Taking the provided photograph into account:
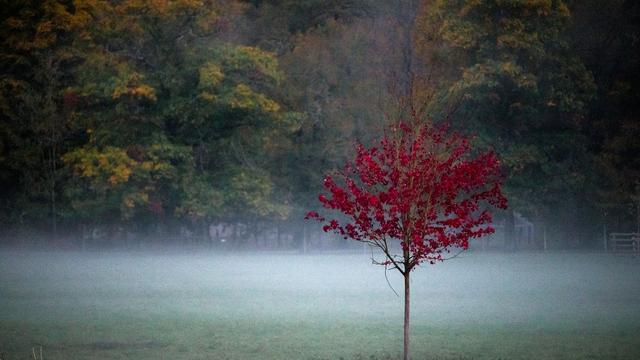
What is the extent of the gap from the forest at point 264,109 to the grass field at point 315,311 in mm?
11156

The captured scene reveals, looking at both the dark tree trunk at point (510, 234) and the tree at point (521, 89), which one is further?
the dark tree trunk at point (510, 234)

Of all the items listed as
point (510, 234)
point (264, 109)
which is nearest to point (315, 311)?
point (264, 109)

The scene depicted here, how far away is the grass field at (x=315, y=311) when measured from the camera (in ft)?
67.7

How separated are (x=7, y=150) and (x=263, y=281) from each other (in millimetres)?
29583

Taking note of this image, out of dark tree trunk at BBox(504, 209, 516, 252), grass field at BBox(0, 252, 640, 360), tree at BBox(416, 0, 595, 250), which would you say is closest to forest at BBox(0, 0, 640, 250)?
tree at BBox(416, 0, 595, 250)

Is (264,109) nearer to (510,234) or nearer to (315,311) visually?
(510,234)

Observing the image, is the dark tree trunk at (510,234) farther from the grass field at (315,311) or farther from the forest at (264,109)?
the grass field at (315,311)

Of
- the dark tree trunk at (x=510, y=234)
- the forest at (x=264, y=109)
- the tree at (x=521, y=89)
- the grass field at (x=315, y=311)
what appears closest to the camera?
the grass field at (x=315, y=311)

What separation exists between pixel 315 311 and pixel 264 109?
33354 mm

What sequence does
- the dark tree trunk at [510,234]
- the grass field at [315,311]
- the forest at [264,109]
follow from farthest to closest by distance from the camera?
the dark tree trunk at [510,234] < the forest at [264,109] < the grass field at [315,311]

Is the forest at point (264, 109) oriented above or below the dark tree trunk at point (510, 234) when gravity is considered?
above

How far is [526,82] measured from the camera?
5672 cm

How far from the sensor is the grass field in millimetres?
20625

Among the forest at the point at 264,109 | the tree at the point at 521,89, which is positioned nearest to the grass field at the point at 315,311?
the tree at the point at 521,89
